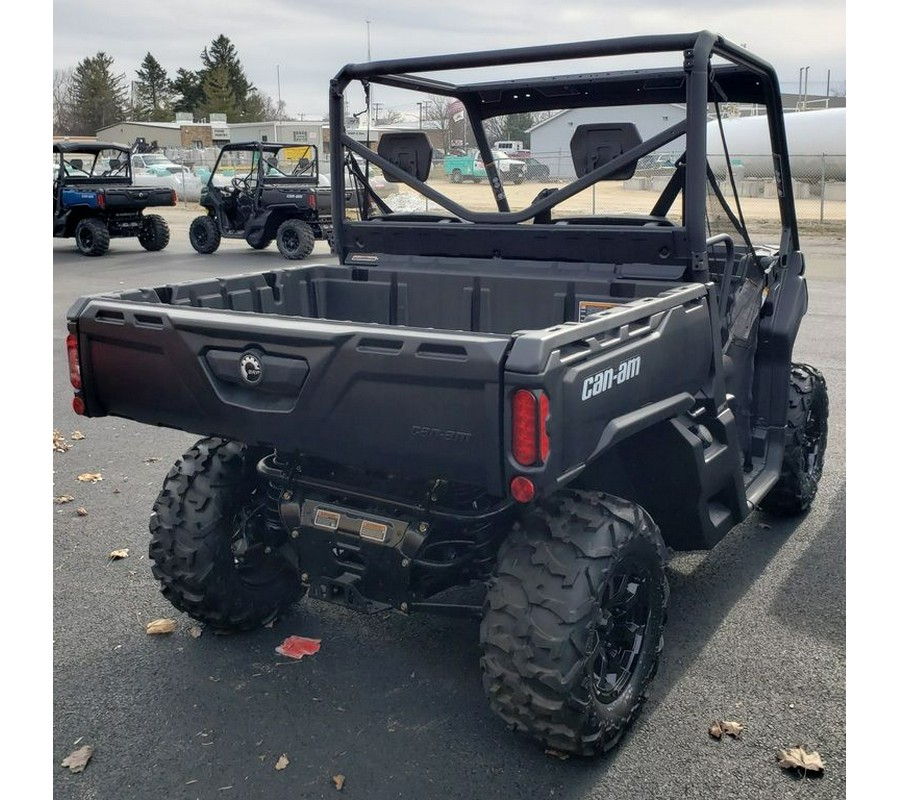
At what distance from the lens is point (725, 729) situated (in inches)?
122

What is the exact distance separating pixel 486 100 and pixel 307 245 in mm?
11695

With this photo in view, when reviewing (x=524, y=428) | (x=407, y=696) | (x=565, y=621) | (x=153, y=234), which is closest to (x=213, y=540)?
(x=407, y=696)

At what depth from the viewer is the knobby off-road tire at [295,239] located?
16.2 m

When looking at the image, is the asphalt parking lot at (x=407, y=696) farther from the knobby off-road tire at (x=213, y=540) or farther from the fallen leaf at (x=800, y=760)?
the knobby off-road tire at (x=213, y=540)

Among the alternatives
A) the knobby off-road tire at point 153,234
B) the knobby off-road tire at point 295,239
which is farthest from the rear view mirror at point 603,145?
the knobby off-road tire at point 153,234

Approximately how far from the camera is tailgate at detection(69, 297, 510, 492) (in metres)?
2.62

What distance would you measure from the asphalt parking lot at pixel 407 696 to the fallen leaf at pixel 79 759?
2 cm

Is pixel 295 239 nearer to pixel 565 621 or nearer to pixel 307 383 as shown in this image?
pixel 307 383

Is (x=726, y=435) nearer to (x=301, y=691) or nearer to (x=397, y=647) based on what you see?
(x=397, y=647)

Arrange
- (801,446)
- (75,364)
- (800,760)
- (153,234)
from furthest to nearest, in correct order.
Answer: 1. (153,234)
2. (801,446)
3. (75,364)
4. (800,760)

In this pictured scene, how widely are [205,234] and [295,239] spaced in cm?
253

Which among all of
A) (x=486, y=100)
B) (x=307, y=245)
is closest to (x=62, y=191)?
(x=307, y=245)

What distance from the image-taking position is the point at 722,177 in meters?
3.87

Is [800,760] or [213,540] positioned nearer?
[800,760]
